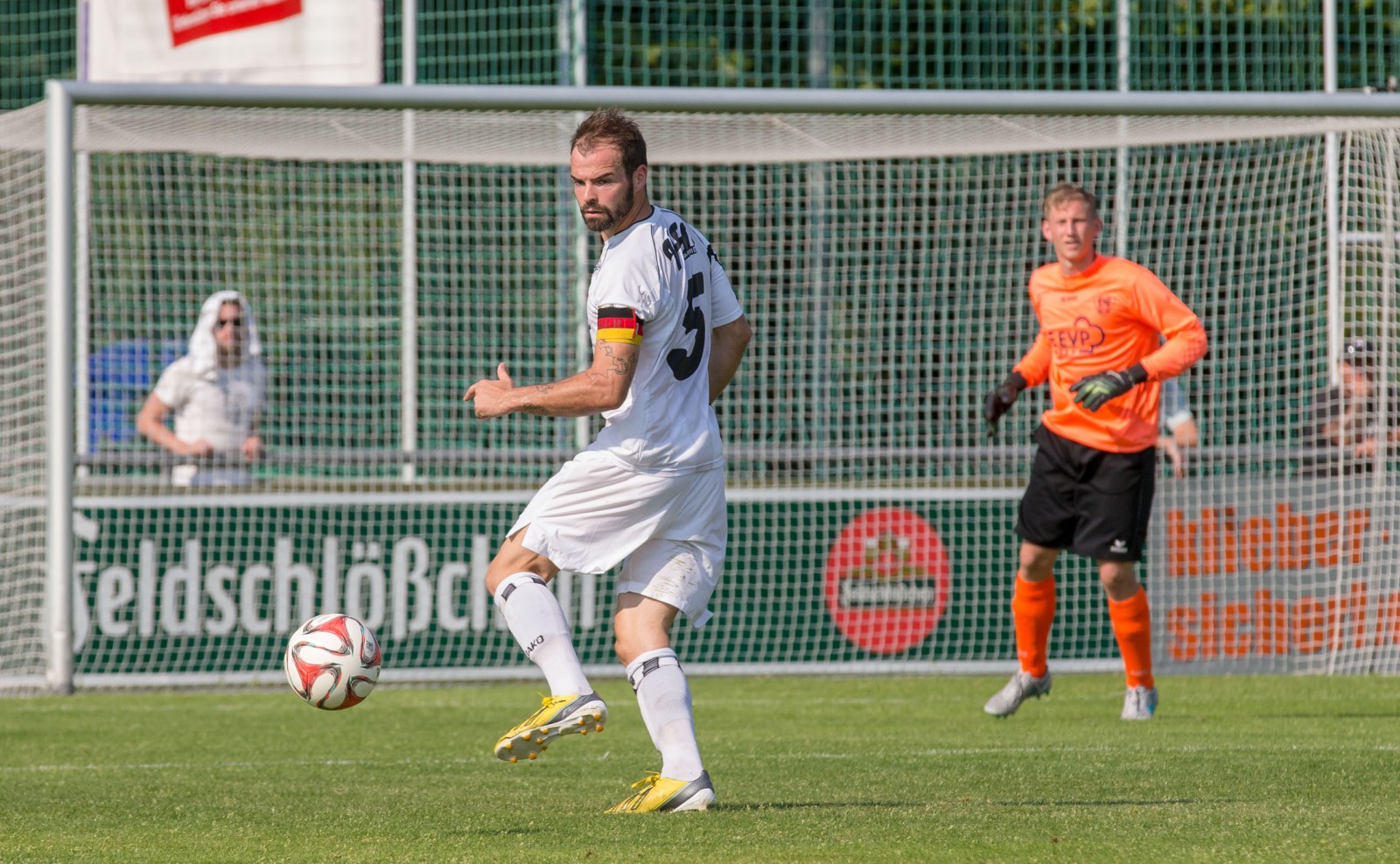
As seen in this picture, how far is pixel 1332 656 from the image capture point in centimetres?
984

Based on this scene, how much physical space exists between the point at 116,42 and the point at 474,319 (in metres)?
2.80

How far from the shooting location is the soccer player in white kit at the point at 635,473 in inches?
185

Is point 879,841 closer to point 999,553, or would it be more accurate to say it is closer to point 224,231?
point 999,553

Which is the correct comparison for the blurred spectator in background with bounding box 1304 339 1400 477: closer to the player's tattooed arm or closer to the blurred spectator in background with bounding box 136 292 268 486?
the blurred spectator in background with bounding box 136 292 268 486

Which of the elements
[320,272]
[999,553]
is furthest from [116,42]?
[999,553]

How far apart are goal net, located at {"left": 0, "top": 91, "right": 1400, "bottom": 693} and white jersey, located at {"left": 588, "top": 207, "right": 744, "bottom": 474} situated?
4812 mm

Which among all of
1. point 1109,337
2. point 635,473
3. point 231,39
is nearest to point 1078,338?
point 1109,337

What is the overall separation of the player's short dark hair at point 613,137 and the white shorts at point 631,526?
81 centimetres

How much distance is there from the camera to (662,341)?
4.85 metres

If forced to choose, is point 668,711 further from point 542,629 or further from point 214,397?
point 214,397

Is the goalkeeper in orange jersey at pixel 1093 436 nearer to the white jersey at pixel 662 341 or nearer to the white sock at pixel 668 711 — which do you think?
the white jersey at pixel 662 341

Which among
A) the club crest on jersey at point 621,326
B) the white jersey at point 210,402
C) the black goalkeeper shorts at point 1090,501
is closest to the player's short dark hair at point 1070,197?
the black goalkeeper shorts at point 1090,501

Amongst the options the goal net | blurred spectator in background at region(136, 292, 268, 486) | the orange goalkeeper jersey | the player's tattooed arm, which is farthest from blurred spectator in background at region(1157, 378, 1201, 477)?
→ blurred spectator in background at region(136, 292, 268, 486)

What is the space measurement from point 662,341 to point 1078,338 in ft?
10.4
